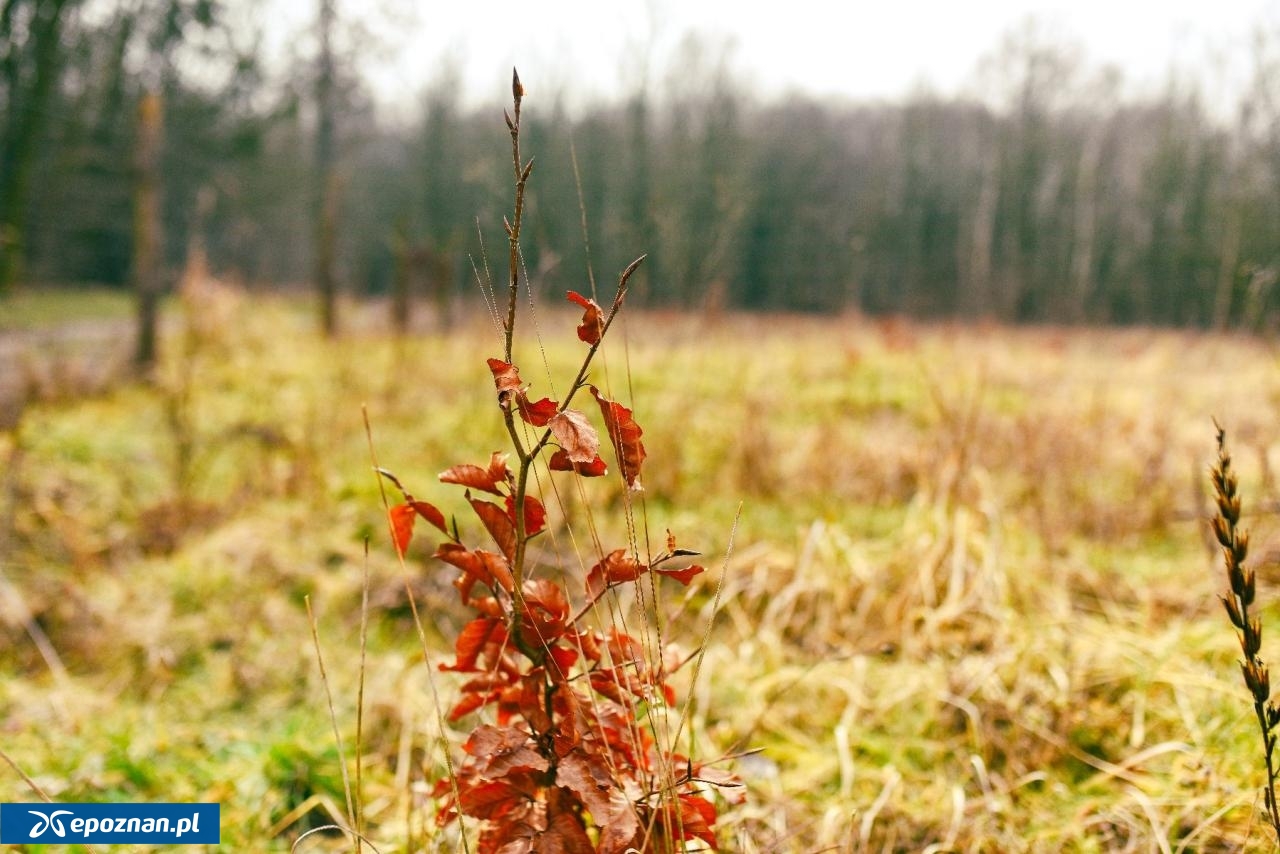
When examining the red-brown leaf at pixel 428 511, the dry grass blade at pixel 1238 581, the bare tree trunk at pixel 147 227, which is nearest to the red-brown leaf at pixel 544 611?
the red-brown leaf at pixel 428 511

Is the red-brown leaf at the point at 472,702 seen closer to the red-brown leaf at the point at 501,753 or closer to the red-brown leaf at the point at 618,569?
the red-brown leaf at the point at 501,753

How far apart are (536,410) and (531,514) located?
167 mm

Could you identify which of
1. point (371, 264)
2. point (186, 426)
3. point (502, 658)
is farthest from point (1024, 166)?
point (502, 658)

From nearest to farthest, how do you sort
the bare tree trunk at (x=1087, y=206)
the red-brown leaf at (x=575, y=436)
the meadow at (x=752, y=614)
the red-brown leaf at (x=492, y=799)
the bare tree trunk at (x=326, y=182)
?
the red-brown leaf at (x=575, y=436) < the red-brown leaf at (x=492, y=799) < the meadow at (x=752, y=614) < the bare tree trunk at (x=326, y=182) < the bare tree trunk at (x=1087, y=206)

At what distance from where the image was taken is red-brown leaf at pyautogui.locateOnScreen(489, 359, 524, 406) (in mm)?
858

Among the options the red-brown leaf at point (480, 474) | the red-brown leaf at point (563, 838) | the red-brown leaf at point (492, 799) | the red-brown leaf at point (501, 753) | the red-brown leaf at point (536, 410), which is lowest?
the red-brown leaf at point (563, 838)

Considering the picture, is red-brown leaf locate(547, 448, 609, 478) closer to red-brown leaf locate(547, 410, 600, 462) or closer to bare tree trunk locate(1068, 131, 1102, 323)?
red-brown leaf locate(547, 410, 600, 462)

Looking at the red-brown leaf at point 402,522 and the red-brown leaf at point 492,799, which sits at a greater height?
the red-brown leaf at point 402,522

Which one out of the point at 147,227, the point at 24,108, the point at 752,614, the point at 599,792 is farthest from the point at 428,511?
the point at 24,108

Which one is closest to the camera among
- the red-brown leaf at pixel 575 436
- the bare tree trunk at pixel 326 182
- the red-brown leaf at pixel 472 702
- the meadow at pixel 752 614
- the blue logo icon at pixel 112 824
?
the red-brown leaf at pixel 575 436

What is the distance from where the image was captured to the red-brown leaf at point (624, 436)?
906 millimetres

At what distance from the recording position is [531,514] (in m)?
1.00

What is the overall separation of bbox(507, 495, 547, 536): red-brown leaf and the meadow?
0.12ft

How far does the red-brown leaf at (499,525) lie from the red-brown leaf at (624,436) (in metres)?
0.17
